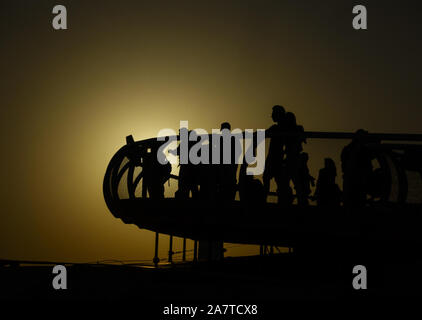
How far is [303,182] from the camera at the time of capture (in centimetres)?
543

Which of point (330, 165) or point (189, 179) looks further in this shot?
point (189, 179)

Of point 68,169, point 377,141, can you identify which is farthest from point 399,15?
point 377,141

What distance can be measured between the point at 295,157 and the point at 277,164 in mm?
266

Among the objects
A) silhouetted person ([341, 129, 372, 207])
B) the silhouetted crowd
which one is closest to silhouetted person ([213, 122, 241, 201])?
the silhouetted crowd

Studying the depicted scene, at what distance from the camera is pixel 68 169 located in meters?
15.3

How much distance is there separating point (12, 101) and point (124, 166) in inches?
370

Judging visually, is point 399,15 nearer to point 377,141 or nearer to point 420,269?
point 420,269

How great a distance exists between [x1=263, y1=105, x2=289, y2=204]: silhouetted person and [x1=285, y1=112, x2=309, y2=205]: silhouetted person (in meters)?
0.05

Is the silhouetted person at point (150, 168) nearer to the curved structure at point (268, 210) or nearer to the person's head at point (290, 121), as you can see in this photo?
the curved structure at point (268, 210)

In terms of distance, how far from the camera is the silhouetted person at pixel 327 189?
551 cm

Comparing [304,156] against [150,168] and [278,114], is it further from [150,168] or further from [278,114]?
[150,168]

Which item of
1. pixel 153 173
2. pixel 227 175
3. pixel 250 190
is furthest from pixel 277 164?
pixel 153 173

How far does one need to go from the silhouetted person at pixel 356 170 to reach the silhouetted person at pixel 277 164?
574 millimetres

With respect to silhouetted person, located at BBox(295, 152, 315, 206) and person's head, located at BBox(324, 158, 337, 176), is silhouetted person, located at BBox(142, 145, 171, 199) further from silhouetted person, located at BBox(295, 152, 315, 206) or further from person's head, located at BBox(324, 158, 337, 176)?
person's head, located at BBox(324, 158, 337, 176)
